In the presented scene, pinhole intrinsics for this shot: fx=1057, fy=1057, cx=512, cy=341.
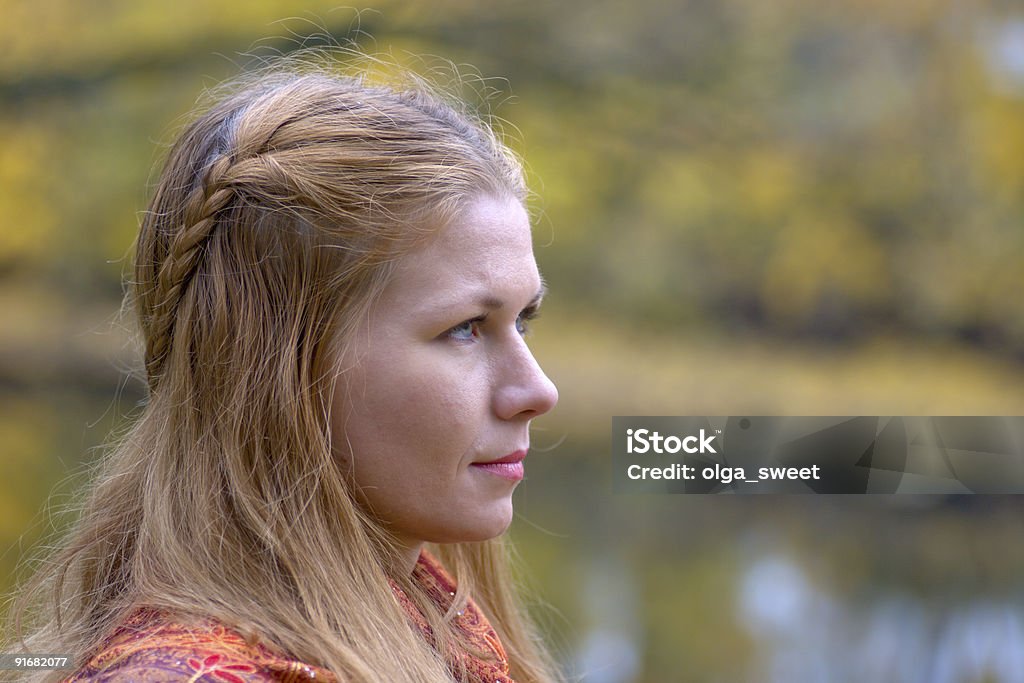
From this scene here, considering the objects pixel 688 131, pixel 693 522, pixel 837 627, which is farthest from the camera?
pixel 688 131

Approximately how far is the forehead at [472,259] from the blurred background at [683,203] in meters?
3.65

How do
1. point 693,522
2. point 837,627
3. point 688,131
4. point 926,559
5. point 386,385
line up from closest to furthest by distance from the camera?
1. point 386,385
2. point 837,627
3. point 926,559
4. point 693,522
5. point 688,131

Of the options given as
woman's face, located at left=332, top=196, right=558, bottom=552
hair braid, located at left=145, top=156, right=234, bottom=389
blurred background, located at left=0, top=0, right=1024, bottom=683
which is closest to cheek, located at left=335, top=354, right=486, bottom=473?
woman's face, located at left=332, top=196, right=558, bottom=552

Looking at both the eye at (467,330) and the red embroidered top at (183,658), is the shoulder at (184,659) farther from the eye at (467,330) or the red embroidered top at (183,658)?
the eye at (467,330)

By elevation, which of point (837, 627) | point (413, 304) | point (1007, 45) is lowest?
point (837, 627)

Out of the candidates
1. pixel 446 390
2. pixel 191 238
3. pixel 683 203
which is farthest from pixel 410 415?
pixel 683 203

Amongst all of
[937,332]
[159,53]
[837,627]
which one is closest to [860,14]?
[937,332]

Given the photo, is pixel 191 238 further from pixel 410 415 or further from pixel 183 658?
pixel 183 658

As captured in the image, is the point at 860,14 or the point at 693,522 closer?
the point at 693,522

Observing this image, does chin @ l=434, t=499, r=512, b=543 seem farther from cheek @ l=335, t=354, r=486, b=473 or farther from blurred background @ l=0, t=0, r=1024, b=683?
blurred background @ l=0, t=0, r=1024, b=683

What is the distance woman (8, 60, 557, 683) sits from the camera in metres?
0.90

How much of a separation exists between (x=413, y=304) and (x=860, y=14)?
4.75 m

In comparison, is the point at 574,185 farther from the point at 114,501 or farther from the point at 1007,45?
the point at 114,501

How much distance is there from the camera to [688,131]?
16.6ft
